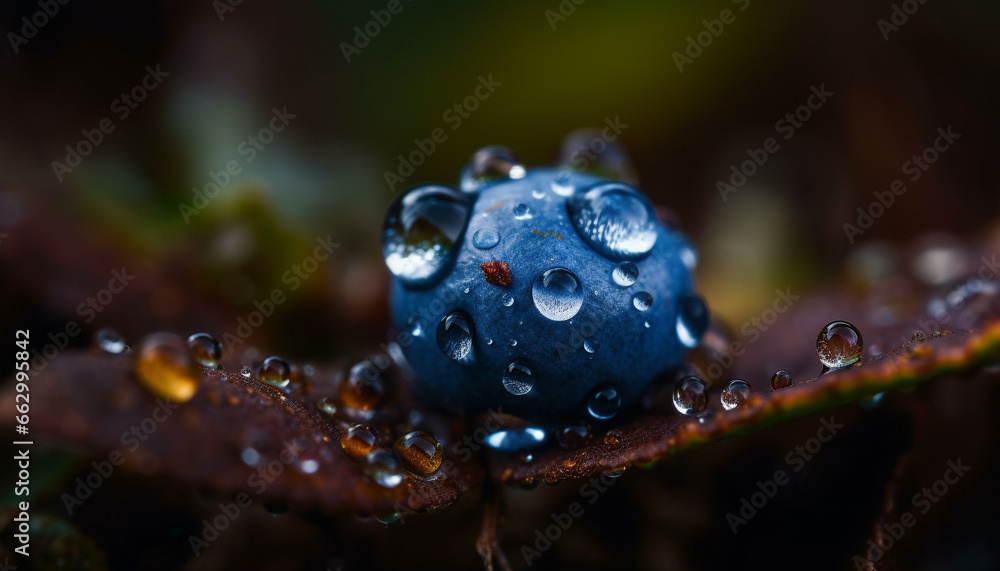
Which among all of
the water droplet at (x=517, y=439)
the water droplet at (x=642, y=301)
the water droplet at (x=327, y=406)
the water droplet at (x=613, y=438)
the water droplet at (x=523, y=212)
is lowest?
the water droplet at (x=613, y=438)

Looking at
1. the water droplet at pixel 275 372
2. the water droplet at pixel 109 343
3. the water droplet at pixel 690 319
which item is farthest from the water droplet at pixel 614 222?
the water droplet at pixel 109 343

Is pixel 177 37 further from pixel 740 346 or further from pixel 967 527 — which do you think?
pixel 967 527

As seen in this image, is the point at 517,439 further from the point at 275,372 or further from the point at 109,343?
the point at 109,343

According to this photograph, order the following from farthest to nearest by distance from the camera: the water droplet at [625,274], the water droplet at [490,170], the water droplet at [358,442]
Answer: the water droplet at [490,170] < the water droplet at [625,274] < the water droplet at [358,442]

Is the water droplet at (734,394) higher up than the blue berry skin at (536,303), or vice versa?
the blue berry skin at (536,303)

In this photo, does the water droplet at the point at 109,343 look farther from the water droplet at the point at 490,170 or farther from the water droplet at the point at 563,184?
the water droplet at the point at 563,184

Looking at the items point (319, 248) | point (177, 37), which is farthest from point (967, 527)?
point (177, 37)

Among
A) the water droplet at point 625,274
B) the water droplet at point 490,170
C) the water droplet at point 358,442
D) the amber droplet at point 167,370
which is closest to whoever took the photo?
the amber droplet at point 167,370

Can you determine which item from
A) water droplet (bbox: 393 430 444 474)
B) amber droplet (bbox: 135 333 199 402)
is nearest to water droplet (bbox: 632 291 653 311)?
water droplet (bbox: 393 430 444 474)
